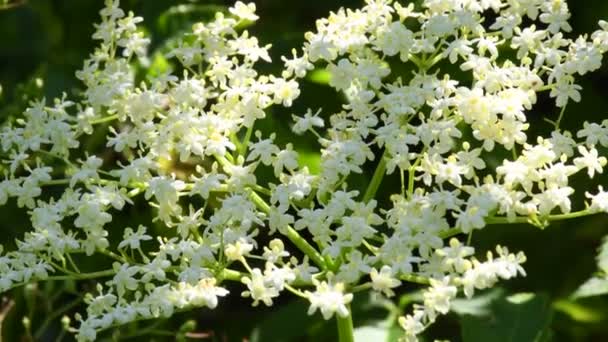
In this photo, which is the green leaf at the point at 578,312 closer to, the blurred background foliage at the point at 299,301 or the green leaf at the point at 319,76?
the blurred background foliage at the point at 299,301

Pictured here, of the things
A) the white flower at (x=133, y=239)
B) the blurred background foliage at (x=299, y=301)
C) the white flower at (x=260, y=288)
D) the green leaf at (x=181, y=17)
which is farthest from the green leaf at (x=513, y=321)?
the green leaf at (x=181, y=17)

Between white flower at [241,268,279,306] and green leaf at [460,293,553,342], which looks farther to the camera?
green leaf at [460,293,553,342]

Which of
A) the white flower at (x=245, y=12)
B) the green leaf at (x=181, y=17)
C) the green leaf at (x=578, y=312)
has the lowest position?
the green leaf at (x=578, y=312)

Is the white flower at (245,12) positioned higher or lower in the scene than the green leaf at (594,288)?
higher

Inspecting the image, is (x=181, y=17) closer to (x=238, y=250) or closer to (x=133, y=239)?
(x=133, y=239)

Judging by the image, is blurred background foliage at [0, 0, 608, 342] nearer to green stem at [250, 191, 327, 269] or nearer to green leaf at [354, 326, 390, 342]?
A: green leaf at [354, 326, 390, 342]

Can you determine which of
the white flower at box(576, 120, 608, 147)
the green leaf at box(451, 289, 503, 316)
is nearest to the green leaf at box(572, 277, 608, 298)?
the green leaf at box(451, 289, 503, 316)

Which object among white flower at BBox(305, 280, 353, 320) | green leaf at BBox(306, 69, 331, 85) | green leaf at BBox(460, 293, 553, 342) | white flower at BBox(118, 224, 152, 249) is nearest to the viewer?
white flower at BBox(305, 280, 353, 320)

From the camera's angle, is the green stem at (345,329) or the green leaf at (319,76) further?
the green leaf at (319,76)
